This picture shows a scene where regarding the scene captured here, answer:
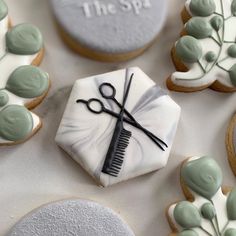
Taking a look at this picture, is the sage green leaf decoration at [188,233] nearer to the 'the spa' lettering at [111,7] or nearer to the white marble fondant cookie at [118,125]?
the white marble fondant cookie at [118,125]

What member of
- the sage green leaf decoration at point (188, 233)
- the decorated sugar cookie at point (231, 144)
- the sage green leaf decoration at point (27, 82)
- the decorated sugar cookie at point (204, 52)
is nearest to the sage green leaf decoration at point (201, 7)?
the decorated sugar cookie at point (204, 52)

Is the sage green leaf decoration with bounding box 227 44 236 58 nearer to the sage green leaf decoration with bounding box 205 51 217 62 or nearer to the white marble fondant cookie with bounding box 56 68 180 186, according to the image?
the sage green leaf decoration with bounding box 205 51 217 62

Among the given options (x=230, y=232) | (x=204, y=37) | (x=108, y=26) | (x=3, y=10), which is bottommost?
(x=230, y=232)

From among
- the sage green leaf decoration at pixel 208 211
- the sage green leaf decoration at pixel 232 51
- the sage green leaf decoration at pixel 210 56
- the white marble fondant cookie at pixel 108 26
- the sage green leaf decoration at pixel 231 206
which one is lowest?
the sage green leaf decoration at pixel 231 206

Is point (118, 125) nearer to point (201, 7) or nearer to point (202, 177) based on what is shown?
point (202, 177)

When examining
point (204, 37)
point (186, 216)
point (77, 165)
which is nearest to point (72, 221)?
point (77, 165)

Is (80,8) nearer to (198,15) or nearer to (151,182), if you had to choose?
(198,15)

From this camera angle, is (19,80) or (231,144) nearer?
(19,80)
